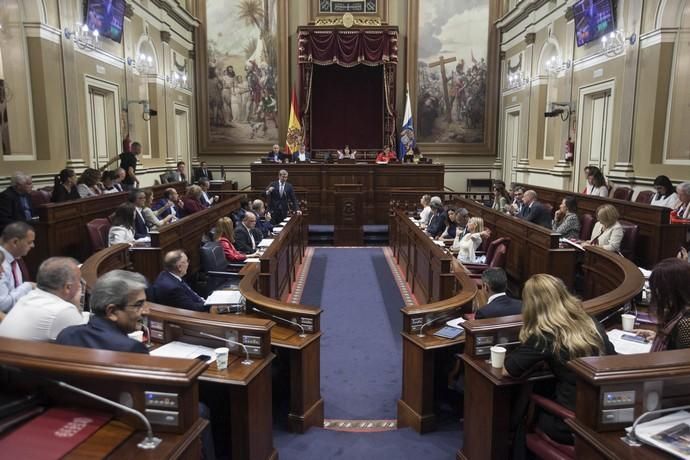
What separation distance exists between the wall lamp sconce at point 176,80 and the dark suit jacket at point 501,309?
11771 mm

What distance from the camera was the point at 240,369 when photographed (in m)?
2.56

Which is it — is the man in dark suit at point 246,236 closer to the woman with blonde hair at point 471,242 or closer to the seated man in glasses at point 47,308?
the woman with blonde hair at point 471,242

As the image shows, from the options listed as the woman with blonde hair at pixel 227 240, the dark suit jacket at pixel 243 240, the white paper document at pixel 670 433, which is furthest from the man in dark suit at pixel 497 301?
the dark suit jacket at pixel 243 240

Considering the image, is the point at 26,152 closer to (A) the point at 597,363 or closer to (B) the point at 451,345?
(B) the point at 451,345

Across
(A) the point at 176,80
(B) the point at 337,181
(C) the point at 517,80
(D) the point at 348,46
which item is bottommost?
(B) the point at 337,181

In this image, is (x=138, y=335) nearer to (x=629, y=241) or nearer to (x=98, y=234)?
(x=98, y=234)

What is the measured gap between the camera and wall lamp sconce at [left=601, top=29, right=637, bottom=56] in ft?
29.0

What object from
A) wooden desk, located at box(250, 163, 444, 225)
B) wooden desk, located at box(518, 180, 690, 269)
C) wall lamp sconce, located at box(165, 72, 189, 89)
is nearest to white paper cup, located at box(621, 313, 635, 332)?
wooden desk, located at box(518, 180, 690, 269)

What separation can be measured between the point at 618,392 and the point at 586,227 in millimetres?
5889

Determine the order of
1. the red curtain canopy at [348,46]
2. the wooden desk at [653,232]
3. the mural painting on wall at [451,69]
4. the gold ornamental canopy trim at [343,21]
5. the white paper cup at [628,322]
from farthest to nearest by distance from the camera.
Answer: the mural painting on wall at [451,69], the gold ornamental canopy trim at [343,21], the red curtain canopy at [348,46], the wooden desk at [653,232], the white paper cup at [628,322]

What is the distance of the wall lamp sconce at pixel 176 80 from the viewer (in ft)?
43.0

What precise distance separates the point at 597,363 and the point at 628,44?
8.90 metres

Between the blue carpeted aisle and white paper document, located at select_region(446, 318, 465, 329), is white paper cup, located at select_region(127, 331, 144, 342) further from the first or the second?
white paper document, located at select_region(446, 318, 465, 329)

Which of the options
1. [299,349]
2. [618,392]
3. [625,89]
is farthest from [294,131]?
[618,392]
